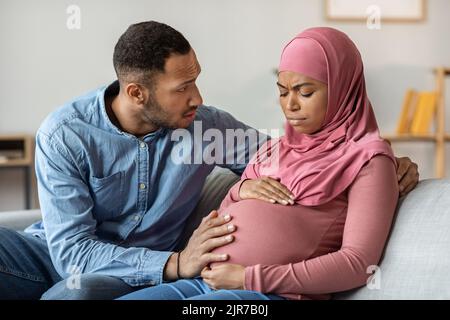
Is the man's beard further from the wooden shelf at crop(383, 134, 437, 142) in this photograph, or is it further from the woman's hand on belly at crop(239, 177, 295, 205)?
the wooden shelf at crop(383, 134, 437, 142)

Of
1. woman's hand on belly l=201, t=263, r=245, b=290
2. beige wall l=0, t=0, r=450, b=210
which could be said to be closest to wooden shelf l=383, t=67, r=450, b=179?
beige wall l=0, t=0, r=450, b=210

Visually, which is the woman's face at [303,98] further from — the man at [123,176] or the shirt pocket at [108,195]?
the shirt pocket at [108,195]

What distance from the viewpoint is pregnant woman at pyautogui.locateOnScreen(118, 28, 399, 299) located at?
4.10ft

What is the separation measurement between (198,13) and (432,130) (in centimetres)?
165

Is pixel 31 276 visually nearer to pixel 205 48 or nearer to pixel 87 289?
pixel 87 289

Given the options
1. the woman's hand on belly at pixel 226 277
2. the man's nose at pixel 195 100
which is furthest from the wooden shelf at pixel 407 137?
the woman's hand on belly at pixel 226 277

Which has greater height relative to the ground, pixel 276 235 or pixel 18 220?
pixel 276 235

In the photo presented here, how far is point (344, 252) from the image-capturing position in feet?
4.09

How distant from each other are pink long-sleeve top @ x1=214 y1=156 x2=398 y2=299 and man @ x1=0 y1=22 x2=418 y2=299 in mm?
176

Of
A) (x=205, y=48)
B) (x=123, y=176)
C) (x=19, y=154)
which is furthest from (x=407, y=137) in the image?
(x=123, y=176)

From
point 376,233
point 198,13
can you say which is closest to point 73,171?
point 376,233

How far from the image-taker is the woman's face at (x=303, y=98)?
1358 mm

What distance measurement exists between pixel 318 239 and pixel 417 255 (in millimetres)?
174

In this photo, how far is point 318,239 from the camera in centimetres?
132
